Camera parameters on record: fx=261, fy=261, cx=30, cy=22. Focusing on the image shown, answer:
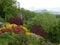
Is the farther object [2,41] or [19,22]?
[19,22]

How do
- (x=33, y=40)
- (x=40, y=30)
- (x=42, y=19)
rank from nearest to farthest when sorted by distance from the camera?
(x=33, y=40), (x=40, y=30), (x=42, y=19)

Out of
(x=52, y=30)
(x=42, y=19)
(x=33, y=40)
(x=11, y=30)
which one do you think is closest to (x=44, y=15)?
(x=42, y=19)

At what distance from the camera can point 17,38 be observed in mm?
11727

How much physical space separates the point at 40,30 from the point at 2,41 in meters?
4.22

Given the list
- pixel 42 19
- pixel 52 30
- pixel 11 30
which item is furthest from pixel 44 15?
pixel 11 30

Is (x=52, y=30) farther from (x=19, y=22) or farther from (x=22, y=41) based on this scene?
(x=22, y=41)

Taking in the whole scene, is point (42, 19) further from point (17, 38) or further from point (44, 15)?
point (17, 38)

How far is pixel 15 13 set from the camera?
25.7 metres

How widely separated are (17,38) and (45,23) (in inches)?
284

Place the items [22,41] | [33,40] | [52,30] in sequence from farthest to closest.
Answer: [52,30] → [33,40] → [22,41]

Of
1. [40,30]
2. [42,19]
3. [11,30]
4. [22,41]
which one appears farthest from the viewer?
[42,19]

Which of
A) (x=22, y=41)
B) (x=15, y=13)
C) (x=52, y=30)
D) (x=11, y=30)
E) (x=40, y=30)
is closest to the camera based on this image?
(x=22, y=41)

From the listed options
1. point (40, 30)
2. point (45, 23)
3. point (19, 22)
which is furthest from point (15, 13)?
point (40, 30)

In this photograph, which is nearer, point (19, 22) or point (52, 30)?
point (52, 30)
